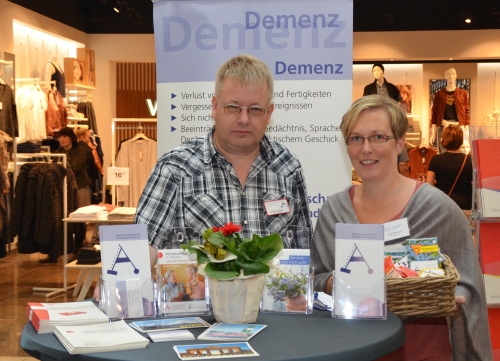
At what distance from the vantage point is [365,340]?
72.3 inches

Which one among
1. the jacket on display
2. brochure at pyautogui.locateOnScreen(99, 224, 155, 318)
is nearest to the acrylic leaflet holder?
brochure at pyautogui.locateOnScreen(99, 224, 155, 318)

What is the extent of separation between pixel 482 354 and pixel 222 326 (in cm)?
101

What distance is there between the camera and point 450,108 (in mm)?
11508

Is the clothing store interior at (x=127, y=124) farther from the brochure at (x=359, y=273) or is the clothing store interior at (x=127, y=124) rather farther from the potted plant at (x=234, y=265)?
the potted plant at (x=234, y=265)

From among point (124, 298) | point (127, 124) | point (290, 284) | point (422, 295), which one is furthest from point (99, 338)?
point (127, 124)

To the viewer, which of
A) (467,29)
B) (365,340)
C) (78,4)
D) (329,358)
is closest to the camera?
(329,358)

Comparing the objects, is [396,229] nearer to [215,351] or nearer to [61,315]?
[215,351]

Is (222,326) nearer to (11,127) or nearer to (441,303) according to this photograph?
(441,303)

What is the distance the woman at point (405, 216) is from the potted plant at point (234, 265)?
51cm

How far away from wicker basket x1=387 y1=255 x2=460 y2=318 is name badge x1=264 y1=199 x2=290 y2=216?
0.68 m

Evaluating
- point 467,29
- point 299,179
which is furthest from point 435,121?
point 299,179

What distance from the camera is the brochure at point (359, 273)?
2.06m

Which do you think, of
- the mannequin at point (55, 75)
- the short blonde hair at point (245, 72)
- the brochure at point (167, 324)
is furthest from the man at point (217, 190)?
the mannequin at point (55, 75)

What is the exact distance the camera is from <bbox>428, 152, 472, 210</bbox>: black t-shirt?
711cm
